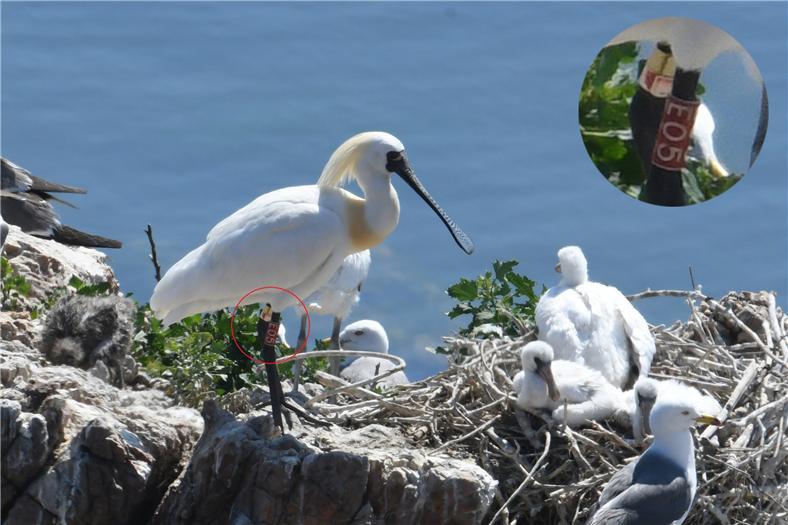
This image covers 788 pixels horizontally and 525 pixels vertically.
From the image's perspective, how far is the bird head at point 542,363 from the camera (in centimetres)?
900

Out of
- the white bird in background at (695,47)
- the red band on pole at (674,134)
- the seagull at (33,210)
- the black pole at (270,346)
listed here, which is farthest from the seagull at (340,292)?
the white bird in background at (695,47)

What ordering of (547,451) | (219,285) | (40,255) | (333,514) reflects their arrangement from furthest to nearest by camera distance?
1. (40,255)
2. (219,285)
3. (547,451)
4. (333,514)

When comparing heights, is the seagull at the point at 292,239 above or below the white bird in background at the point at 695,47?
below

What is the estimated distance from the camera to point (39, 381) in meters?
8.05

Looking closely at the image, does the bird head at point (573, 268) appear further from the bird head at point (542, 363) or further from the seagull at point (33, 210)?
the seagull at point (33, 210)

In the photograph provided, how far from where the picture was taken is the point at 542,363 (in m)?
9.10

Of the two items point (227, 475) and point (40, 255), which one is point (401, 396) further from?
point (40, 255)

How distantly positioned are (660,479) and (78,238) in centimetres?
527

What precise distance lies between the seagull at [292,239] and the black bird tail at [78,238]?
2360 millimetres

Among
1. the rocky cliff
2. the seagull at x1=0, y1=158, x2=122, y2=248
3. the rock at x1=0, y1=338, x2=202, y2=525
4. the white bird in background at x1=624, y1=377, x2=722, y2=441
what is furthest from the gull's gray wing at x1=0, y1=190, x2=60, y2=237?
the white bird in background at x1=624, y1=377, x2=722, y2=441

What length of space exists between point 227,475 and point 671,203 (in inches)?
99.7

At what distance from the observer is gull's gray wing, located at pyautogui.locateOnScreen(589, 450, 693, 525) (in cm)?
807

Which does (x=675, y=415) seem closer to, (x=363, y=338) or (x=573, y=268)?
(x=573, y=268)

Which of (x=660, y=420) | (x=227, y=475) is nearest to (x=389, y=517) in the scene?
(x=227, y=475)
